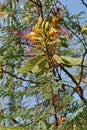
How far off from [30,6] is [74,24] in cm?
22

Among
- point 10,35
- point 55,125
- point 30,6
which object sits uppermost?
point 30,6

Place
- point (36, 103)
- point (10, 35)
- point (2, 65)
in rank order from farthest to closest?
point (10, 35), point (2, 65), point (36, 103)

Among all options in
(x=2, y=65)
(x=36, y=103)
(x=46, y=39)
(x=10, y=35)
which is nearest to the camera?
(x=46, y=39)

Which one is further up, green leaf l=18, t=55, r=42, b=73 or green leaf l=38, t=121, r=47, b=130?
green leaf l=18, t=55, r=42, b=73

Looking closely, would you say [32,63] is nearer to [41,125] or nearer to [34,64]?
[34,64]

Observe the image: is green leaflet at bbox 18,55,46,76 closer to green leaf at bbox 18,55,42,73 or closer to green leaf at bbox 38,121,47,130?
green leaf at bbox 18,55,42,73

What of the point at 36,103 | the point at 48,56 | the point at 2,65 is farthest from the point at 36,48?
the point at 2,65

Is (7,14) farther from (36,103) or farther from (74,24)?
(36,103)

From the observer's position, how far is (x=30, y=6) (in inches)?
72.5

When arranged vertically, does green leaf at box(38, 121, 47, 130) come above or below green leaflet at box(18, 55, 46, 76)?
below

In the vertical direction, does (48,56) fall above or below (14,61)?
above

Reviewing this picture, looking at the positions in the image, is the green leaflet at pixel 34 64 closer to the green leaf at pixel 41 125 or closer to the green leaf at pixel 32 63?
the green leaf at pixel 32 63

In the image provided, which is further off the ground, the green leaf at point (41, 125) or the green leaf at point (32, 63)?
the green leaf at point (32, 63)

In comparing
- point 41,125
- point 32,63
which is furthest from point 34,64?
point 41,125
